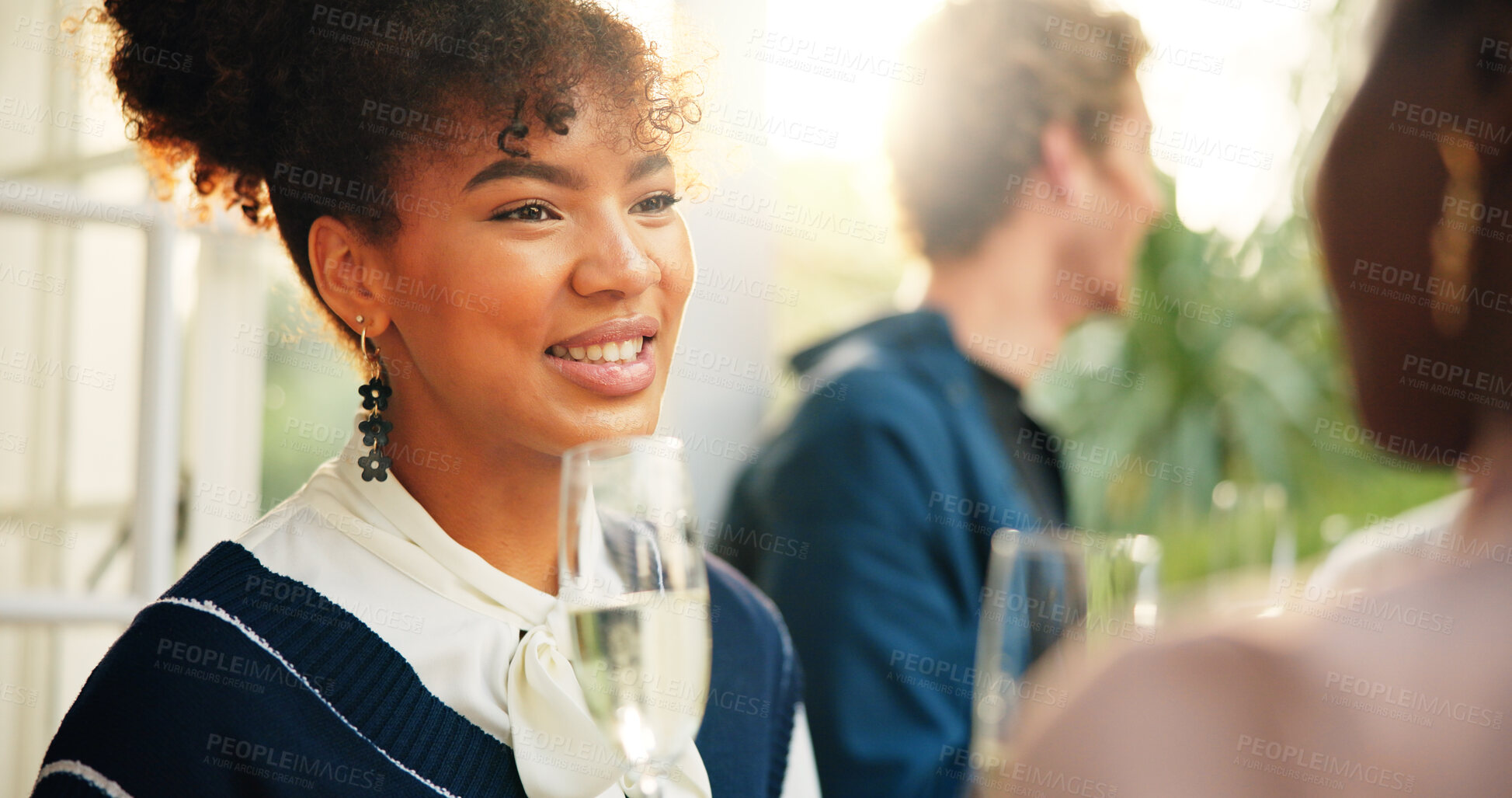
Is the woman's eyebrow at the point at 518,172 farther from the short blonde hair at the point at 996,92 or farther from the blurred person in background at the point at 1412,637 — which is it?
the short blonde hair at the point at 996,92

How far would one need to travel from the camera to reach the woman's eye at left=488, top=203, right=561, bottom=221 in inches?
31.6

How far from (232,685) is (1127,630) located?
26.7 inches

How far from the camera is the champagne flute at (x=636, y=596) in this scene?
25.9 inches

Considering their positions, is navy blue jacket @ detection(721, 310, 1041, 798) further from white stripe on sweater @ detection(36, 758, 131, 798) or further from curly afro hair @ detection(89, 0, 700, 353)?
white stripe on sweater @ detection(36, 758, 131, 798)

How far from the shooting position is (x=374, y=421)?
0.87 m

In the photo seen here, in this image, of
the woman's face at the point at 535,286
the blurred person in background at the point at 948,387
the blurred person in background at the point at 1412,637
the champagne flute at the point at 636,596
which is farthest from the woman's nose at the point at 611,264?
the blurred person in background at the point at 948,387

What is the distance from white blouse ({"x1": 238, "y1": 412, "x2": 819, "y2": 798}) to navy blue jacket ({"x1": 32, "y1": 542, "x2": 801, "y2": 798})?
0.02 m

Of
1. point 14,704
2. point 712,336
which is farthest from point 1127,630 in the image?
point 712,336

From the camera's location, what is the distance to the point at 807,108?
1931 mm

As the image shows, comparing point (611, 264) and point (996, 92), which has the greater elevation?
point (996, 92)

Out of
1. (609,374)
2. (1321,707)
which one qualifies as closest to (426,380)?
(609,374)

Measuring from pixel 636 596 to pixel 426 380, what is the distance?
305 mm

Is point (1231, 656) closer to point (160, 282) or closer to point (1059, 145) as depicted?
point (160, 282)

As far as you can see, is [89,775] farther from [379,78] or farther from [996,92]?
[996,92]
